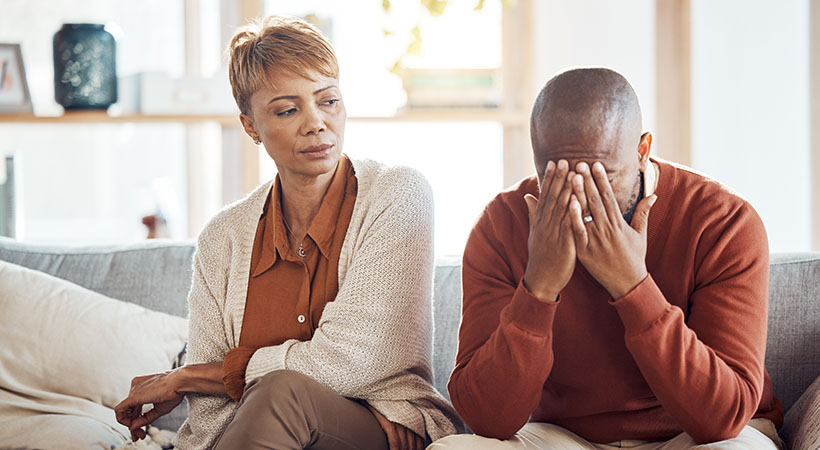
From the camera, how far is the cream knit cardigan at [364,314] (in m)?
1.78

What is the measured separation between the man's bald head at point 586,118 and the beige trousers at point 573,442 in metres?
0.48

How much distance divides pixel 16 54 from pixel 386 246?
1.90 m

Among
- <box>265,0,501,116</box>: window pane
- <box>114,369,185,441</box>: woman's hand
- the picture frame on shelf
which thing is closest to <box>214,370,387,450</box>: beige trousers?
<box>114,369,185,441</box>: woman's hand

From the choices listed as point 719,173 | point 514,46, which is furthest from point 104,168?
point 719,173

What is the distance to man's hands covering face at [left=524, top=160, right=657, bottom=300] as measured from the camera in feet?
4.82

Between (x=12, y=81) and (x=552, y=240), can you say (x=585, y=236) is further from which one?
(x=12, y=81)

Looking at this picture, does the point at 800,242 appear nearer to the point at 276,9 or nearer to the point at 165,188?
the point at 276,9

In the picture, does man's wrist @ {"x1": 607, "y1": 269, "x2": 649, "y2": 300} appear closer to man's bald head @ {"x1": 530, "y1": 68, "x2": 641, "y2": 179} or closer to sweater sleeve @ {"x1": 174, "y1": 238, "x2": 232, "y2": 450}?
man's bald head @ {"x1": 530, "y1": 68, "x2": 641, "y2": 179}

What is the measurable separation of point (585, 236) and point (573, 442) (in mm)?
404

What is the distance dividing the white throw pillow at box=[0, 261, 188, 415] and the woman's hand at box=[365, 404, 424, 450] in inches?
28.1

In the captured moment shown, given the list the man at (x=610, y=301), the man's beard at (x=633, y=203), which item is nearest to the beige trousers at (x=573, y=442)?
the man at (x=610, y=301)

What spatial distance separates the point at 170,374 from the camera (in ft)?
6.25

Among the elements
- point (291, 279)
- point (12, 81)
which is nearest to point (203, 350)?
point (291, 279)

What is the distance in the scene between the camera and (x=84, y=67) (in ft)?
9.78
